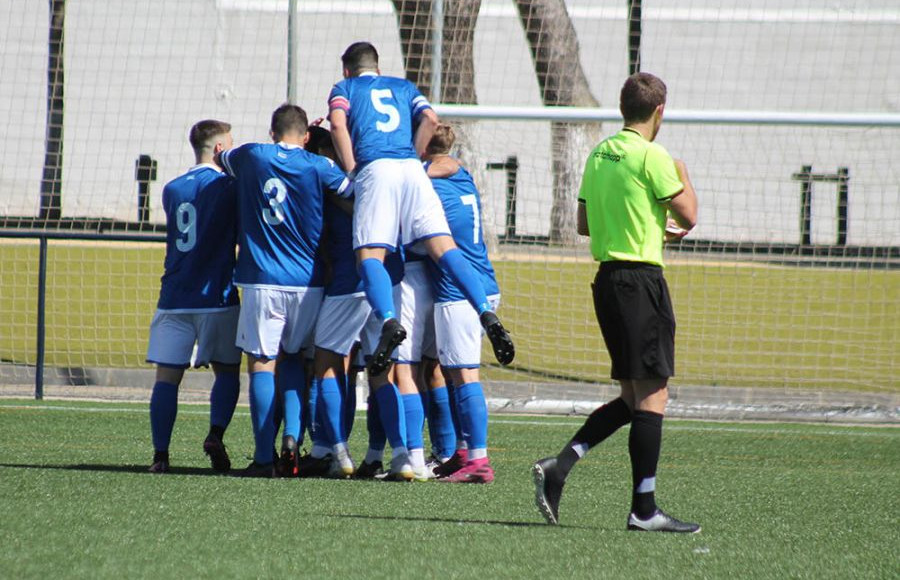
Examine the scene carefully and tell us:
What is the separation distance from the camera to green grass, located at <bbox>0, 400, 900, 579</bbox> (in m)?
4.05

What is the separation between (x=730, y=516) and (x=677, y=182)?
1495 mm

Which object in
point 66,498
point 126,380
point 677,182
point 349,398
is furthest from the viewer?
point 126,380

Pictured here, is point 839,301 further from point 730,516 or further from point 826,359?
point 730,516

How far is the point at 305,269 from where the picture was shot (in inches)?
250

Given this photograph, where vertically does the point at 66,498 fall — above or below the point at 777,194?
below

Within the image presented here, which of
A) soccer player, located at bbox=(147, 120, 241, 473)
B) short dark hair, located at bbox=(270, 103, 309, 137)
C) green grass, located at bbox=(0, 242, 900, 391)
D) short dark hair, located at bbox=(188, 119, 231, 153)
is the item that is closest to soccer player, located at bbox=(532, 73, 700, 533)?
short dark hair, located at bbox=(270, 103, 309, 137)

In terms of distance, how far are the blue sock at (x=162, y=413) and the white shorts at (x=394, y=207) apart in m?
1.26

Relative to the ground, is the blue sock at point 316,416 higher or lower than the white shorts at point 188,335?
lower

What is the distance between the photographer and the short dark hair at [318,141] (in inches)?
267

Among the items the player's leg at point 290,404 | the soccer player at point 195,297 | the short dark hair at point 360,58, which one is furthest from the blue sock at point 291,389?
the short dark hair at point 360,58

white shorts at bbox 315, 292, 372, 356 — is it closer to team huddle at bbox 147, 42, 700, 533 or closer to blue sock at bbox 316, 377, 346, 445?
team huddle at bbox 147, 42, 700, 533

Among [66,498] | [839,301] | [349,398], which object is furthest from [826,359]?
[66,498]

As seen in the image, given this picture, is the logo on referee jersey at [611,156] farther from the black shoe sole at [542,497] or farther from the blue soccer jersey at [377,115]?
the blue soccer jersey at [377,115]

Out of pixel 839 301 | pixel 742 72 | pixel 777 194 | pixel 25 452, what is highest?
pixel 742 72
